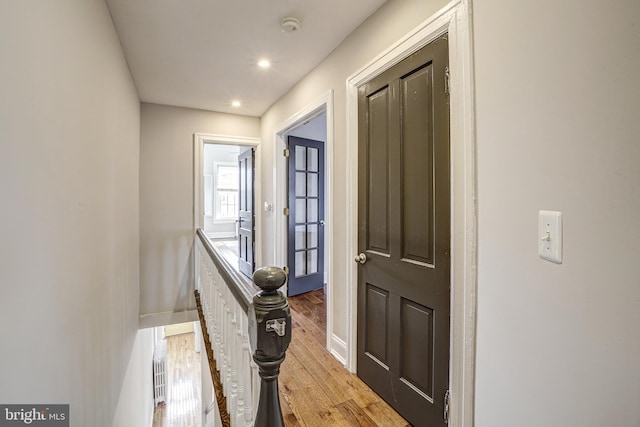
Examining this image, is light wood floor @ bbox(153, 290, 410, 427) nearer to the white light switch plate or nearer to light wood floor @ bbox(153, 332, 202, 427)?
the white light switch plate

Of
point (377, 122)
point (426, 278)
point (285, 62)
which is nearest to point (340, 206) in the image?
point (377, 122)

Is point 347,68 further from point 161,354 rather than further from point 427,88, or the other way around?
point 161,354

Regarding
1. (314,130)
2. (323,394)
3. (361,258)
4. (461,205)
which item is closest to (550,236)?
(461,205)

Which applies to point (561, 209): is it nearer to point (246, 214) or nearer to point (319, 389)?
point (319, 389)

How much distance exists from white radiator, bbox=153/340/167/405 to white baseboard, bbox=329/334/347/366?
4.47 meters

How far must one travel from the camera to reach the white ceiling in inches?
70.4

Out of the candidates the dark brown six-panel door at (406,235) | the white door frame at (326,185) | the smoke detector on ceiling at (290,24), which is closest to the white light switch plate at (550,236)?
the dark brown six-panel door at (406,235)

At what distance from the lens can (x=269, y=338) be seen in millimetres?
747

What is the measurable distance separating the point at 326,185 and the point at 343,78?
113 centimetres

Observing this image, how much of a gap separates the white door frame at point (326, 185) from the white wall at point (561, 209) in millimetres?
1309

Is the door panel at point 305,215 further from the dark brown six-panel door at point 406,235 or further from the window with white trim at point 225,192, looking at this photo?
the window with white trim at point 225,192

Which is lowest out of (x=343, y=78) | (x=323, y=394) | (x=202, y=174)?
(x=323, y=394)

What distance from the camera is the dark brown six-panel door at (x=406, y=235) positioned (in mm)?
1363

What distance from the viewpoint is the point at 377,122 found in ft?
5.82
